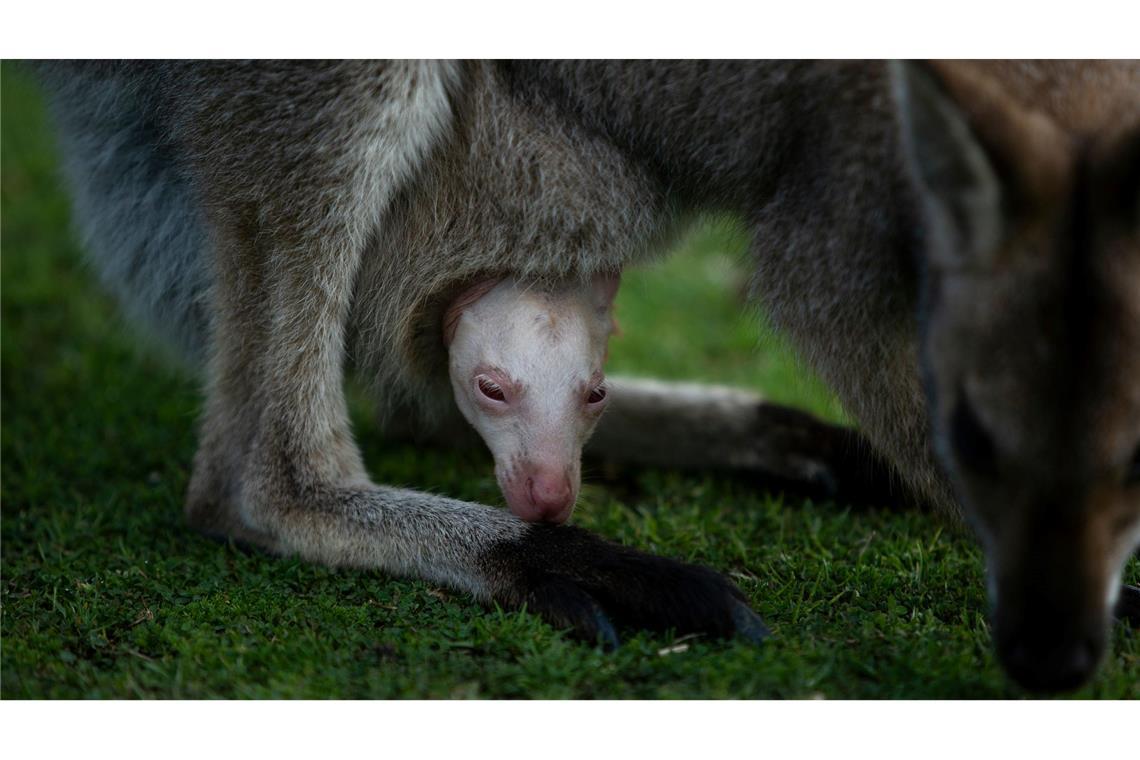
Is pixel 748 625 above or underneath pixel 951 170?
underneath

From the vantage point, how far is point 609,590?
2961mm

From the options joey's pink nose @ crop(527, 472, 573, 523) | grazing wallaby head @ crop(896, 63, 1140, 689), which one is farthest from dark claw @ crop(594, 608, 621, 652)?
grazing wallaby head @ crop(896, 63, 1140, 689)

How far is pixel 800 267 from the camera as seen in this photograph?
302 centimetres

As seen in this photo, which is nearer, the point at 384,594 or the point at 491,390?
the point at 384,594

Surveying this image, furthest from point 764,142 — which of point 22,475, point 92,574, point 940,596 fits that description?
point 22,475

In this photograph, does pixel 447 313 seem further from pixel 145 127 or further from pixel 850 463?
pixel 850 463

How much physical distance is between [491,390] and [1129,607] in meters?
1.66

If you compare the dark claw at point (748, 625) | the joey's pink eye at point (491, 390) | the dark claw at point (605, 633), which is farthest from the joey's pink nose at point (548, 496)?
the dark claw at point (748, 625)

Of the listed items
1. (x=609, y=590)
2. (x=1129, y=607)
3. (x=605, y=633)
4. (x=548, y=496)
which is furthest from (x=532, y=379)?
(x=1129, y=607)

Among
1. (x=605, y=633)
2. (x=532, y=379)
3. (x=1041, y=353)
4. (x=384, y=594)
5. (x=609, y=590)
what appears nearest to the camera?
(x=1041, y=353)

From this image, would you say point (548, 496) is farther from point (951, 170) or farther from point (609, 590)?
point (951, 170)

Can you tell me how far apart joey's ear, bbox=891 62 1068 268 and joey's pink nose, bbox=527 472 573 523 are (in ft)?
4.11

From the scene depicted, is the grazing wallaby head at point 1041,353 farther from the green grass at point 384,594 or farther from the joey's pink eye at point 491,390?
the joey's pink eye at point 491,390

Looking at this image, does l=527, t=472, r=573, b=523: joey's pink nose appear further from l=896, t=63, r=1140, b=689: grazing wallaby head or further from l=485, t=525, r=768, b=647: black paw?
l=896, t=63, r=1140, b=689: grazing wallaby head
